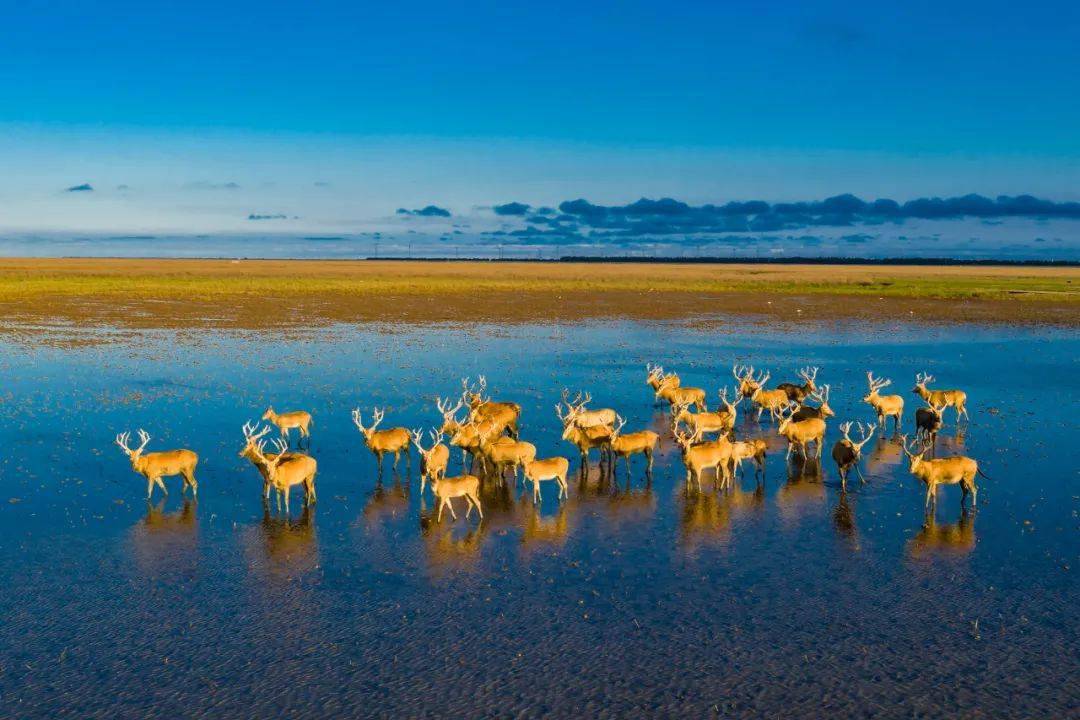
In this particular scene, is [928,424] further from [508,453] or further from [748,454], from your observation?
[508,453]

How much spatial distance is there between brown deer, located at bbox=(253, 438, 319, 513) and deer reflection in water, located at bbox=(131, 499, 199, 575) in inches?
55.9

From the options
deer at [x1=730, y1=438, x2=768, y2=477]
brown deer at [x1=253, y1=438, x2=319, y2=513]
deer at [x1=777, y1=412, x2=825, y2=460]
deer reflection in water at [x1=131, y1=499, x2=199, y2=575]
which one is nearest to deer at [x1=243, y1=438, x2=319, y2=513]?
brown deer at [x1=253, y1=438, x2=319, y2=513]

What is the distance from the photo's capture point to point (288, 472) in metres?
16.0

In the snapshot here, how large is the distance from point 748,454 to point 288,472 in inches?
351

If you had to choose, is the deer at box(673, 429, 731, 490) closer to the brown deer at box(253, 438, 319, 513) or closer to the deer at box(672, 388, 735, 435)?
the deer at box(672, 388, 735, 435)

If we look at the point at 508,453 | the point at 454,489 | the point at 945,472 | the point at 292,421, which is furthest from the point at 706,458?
the point at 292,421

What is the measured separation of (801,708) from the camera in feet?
32.0

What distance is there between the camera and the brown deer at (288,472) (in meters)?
16.0

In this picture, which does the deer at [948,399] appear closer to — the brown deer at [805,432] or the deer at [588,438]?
the brown deer at [805,432]

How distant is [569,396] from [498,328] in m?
22.3

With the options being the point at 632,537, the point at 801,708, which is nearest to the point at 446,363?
the point at 632,537

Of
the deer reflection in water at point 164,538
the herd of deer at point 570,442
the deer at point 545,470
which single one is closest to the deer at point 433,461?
the herd of deer at point 570,442

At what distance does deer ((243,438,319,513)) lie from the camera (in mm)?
15977

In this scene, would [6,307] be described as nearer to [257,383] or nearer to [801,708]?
[257,383]
